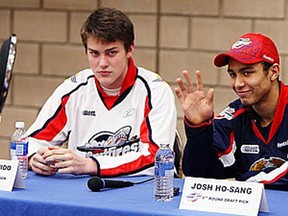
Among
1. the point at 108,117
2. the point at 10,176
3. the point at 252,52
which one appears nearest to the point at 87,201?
the point at 10,176

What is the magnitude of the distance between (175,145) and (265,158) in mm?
552

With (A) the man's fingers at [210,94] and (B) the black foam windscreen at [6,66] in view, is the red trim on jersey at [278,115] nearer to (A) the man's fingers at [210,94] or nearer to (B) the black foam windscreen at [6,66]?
(A) the man's fingers at [210,94]

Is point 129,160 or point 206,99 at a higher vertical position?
point 206,99

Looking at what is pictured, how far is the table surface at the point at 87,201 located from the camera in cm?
269

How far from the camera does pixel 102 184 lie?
3.01 m

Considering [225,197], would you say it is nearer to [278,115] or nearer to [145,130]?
[278,115]

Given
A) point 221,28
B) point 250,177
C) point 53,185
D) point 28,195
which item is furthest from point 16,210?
point 221,28

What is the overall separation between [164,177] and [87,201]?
30 cm

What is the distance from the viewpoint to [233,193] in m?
2.67

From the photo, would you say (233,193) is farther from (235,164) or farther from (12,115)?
(12,115)

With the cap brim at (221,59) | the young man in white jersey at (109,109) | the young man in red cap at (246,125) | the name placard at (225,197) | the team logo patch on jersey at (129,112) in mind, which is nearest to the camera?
the name placard at (225,197)

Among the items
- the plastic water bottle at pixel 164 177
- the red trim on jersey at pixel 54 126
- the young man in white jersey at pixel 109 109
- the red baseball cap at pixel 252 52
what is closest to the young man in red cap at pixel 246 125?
the red baseball cap at pixel 252 52

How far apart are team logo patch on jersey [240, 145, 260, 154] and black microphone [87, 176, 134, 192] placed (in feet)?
1.92

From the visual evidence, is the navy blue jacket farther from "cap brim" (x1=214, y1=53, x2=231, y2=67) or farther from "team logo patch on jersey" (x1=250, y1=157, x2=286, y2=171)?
"cap brim" (x1=214, y1=53, x2=231, y2=67)
